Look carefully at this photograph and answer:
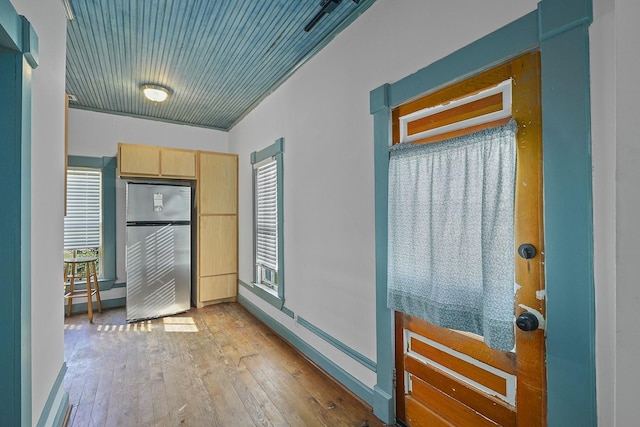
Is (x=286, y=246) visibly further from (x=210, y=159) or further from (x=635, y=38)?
(x=635, y=38)

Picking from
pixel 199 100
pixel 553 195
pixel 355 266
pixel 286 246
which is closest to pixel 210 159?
pixel 199 100

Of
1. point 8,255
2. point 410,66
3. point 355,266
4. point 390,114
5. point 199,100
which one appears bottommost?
point 355,266

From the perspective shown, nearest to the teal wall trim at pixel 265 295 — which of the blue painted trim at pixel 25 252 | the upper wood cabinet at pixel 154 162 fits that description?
the upper wood cabinet at pixel 154 162

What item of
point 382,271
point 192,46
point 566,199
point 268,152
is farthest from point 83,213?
point 566,199

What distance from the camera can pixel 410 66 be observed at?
1.93m

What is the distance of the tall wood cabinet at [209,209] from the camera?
4.45 metres

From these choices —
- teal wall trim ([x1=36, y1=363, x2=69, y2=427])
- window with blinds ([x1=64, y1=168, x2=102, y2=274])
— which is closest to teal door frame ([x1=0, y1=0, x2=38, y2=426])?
teal wall trim ([x1=36, y1=363, x2=69, y2=427])

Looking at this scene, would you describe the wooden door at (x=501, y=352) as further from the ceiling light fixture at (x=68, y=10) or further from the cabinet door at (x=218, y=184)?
the cabinet door at (x=218, y=184)

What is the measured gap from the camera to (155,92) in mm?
3803

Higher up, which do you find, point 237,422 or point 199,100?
point 199,100

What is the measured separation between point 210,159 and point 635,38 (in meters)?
4.74

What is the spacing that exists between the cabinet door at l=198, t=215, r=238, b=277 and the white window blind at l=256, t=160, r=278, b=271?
0.78 meters

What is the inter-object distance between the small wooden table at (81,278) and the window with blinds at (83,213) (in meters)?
0.31

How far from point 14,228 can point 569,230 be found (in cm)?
230
